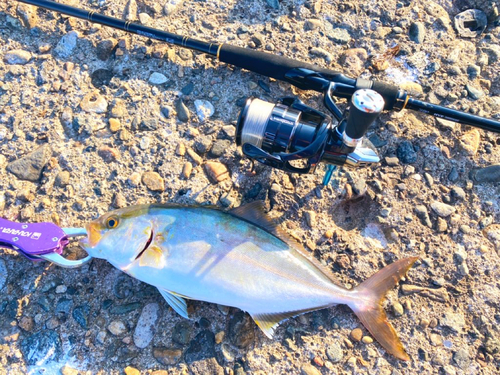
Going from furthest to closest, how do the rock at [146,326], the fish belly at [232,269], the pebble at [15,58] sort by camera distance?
1. the pebble at [15,58]
2. the rock at [146,326]
3. the fish belly at [232,269]

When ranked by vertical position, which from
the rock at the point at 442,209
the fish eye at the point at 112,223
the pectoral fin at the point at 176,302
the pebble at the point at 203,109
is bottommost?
the pectoral fin at the point at 176,302

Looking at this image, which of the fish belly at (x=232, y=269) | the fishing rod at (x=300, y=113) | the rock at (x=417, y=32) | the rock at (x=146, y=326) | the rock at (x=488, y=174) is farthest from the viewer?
the rock at (x=417, y=32)

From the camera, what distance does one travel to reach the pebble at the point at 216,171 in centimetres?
280

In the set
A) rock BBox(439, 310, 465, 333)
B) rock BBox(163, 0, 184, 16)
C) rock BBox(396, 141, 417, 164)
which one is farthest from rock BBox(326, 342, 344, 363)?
rock BBox(163, 0, 184, 16)

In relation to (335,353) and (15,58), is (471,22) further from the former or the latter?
(15,58)

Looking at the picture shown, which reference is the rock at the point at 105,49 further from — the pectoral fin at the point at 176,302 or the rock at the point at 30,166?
the pectoral fin at the point at 176,302

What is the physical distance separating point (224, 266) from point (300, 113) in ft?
3.53

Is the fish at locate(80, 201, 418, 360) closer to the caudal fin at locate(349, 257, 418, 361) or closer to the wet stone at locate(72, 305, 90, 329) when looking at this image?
the caudal fin at locate(349, 257, 418, 361)

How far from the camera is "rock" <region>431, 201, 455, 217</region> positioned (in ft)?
9.14

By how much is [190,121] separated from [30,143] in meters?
1.20

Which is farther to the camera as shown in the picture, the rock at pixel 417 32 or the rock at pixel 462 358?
the rock at pixel 417 32

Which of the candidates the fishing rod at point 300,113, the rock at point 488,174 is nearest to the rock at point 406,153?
the fishing rod at point 300,113

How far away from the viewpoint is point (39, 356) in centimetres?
251

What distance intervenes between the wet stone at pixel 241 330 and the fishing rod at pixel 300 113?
1037 millimetres
